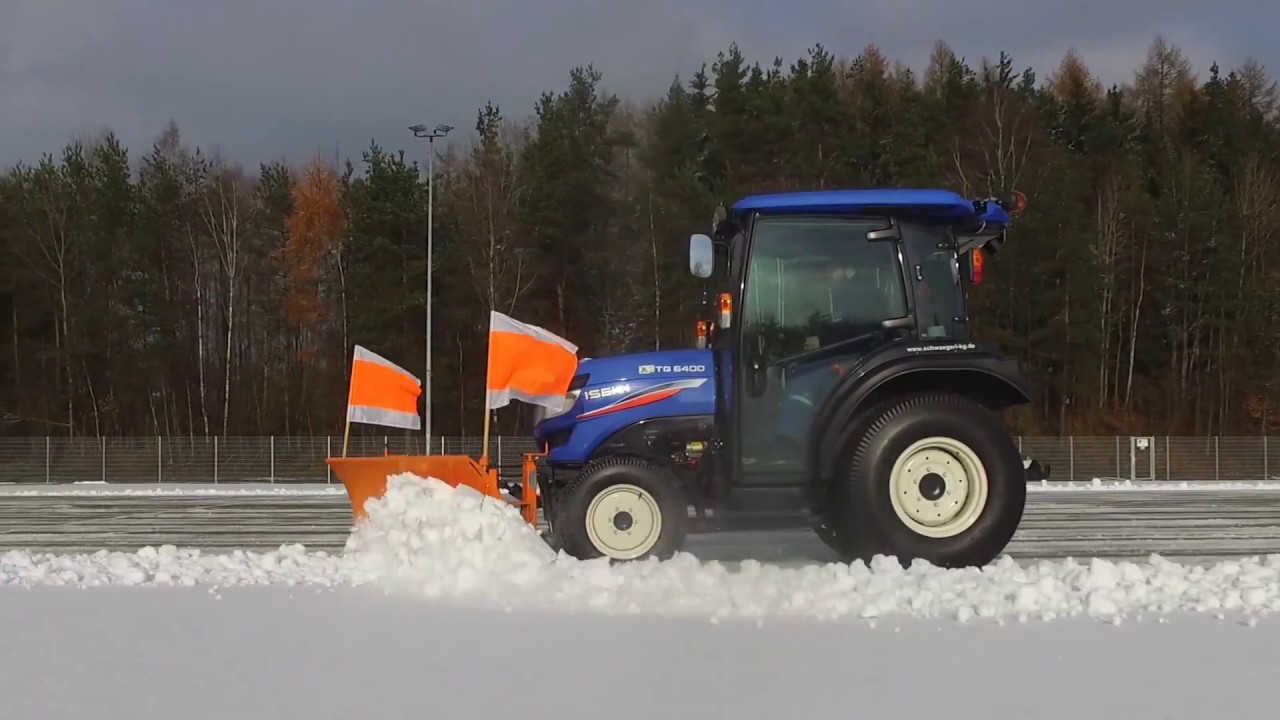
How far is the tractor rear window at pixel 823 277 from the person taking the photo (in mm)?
6438

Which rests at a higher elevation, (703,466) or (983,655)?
(703,466)

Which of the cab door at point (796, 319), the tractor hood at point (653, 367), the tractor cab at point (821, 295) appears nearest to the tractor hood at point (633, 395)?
the tractor hood at point (653, 367)

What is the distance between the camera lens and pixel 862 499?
604cm

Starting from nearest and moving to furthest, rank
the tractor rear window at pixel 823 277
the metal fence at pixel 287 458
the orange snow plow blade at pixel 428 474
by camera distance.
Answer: the tractor rear window at pixel 823 277, the orange snow plow blade at pixel 428 474, the metal fence at pixel 287 458

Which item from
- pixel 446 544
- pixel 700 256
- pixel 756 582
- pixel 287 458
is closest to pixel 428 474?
pixel 446 544

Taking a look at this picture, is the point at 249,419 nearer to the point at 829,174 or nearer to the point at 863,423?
the point at 829,174

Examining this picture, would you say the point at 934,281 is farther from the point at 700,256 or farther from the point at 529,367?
the point at 529,367

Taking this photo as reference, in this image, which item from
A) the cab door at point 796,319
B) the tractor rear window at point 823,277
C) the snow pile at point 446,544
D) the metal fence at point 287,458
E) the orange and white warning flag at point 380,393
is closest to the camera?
the snow pile at point 446,544

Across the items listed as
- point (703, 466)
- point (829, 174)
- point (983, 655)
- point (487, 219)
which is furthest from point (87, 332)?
point (983, 655)

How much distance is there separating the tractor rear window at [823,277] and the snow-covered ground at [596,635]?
5.38 ft

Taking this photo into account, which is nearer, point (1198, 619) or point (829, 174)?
point (1198, 619)

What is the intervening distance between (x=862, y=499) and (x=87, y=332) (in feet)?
116

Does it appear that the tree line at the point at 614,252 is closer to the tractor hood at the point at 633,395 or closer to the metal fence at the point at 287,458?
the metal fence at the point at 287,458

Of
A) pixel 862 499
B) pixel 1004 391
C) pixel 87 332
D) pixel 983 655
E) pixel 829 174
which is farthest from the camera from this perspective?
pixel 87 332
